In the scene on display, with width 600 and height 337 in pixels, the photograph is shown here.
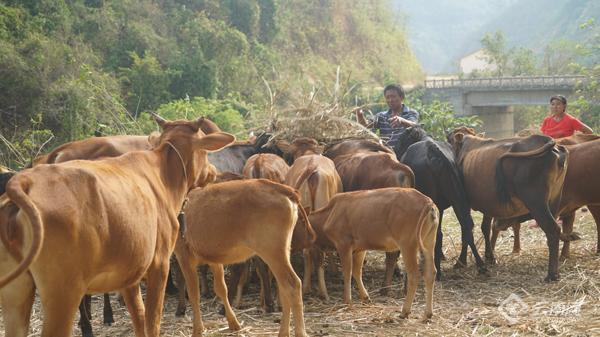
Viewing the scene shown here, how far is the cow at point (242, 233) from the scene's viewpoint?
652 centimetres

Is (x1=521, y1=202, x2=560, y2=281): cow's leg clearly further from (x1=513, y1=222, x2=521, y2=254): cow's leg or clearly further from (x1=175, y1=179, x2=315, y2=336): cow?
(x1=175, y1=179, x2=315, y2=336): cow

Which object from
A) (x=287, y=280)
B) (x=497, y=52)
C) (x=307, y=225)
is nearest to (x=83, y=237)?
(x=287, y=280)

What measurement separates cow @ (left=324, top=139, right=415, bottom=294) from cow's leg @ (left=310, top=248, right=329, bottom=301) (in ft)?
2.46

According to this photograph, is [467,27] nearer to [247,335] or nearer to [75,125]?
[75,125]

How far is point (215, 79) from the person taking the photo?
117 feet

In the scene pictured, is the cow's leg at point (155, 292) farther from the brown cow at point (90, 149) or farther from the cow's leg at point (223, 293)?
the brown cow at point (90, 149)

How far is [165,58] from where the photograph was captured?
37.6m

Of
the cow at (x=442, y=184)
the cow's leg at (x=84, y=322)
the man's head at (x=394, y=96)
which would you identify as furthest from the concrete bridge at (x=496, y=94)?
the cow's leg at (x=84, y=322)

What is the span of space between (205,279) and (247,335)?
1757mm

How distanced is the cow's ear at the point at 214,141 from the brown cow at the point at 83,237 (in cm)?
40

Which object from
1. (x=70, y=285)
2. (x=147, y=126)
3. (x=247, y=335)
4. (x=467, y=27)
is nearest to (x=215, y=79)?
(x=147, y=126)

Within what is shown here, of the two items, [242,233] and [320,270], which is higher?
[242,233]

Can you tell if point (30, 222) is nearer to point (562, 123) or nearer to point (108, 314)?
point (108, 314)

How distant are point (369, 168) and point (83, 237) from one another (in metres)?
5.65
